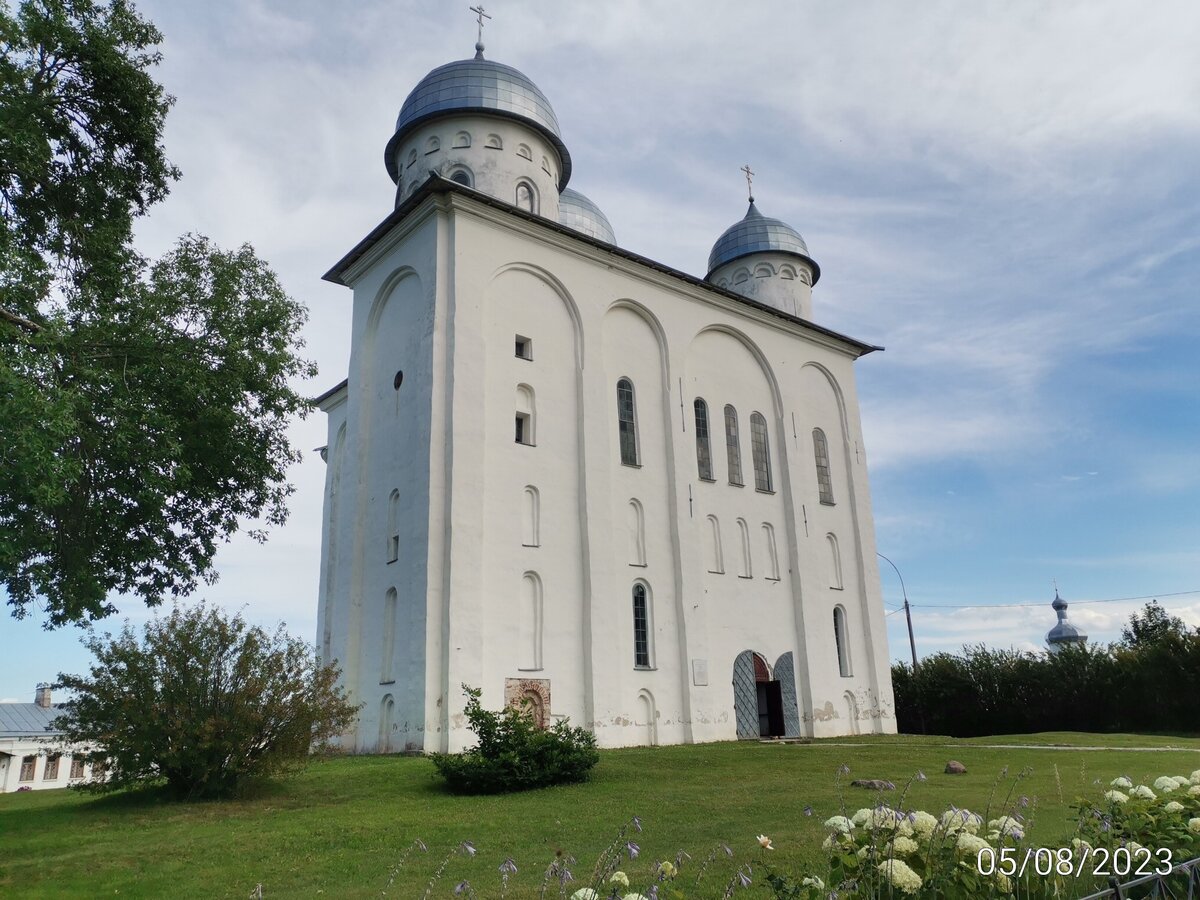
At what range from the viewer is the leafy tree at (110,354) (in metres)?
10.8

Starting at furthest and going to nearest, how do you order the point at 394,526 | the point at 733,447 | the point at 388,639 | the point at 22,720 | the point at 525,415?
the point at 22,720
the point at 733,447
the point at 525,415
the point at 394,526
the point at 388,639

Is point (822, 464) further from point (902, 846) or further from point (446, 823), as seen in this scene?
point (902, 846)

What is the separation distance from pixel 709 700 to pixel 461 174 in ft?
48.9

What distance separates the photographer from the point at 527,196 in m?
23.9

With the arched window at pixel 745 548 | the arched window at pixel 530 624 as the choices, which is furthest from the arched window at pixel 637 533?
the arched window at pixel 745 548

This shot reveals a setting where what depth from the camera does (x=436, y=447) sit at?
1861 centimetres

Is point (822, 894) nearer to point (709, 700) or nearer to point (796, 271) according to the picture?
point (709, 700)

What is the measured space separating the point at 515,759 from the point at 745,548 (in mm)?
13287

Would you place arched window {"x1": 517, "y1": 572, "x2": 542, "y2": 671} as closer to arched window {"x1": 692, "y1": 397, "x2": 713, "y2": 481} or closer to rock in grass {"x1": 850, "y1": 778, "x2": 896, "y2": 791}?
arched window {"x1": 692, "y1": 397, "x2": 713, "y2": 481}

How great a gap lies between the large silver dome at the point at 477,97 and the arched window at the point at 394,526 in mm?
10646

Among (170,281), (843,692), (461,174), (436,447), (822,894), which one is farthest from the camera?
(843,692)

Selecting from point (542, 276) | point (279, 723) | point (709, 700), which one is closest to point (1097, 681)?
point (709, 700)

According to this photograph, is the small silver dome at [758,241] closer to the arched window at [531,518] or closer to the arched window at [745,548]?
the arched window at [745,548]

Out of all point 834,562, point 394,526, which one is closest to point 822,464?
point 834,562
